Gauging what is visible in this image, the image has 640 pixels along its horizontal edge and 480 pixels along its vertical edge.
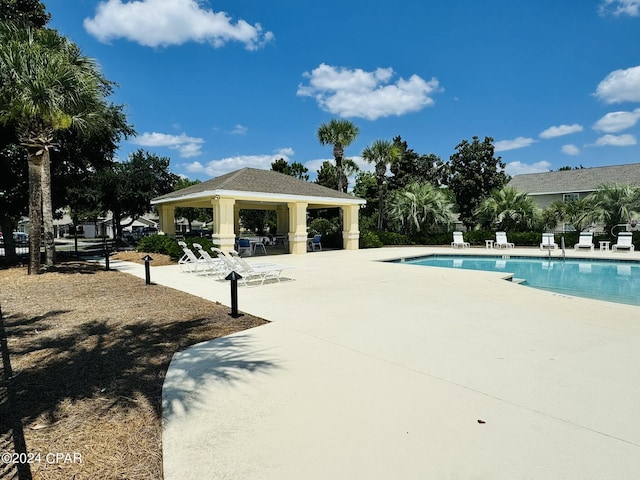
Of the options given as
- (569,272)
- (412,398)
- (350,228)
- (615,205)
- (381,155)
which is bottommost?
(569,272)

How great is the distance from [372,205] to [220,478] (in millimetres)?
41288

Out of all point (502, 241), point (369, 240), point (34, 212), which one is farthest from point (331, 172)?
point (34, 212)

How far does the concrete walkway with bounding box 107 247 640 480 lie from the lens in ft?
8.82

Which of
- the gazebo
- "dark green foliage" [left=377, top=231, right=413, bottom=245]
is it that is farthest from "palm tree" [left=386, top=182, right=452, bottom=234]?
the gazebo

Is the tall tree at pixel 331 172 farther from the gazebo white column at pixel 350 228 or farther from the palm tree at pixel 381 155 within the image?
the gazebo white column at pixel 350 228

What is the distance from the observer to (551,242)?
22797mm

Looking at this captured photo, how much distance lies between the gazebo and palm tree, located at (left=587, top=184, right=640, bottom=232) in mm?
15444

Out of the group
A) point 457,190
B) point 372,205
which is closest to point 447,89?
point 457,190

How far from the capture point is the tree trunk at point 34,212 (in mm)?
12836

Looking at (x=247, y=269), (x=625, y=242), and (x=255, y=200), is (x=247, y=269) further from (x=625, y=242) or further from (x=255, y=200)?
(x=625, y=242)

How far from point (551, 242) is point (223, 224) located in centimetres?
1982

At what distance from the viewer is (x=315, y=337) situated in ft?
18.8

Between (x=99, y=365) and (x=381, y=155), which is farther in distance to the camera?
(x=381, y=155)

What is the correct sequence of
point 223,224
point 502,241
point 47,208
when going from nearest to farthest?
point 47,208 < point 223,224 < point 502,241
